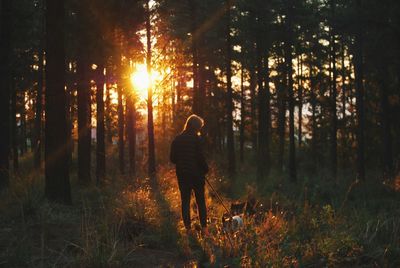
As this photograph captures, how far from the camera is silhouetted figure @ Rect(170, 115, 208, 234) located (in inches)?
311

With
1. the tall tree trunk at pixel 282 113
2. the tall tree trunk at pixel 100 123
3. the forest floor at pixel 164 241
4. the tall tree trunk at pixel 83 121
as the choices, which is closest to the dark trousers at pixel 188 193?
the forest floor at pixel 164 241

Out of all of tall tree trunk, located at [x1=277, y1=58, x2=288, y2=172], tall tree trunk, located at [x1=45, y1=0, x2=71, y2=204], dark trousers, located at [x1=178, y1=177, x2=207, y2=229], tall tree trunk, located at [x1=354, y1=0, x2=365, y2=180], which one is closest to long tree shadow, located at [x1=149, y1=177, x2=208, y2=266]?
dark trousers, located at [x1=178, y1=177, x2=207, y2=229]

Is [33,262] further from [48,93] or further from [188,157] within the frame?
[48,93]

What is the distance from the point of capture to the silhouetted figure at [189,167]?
7.90m

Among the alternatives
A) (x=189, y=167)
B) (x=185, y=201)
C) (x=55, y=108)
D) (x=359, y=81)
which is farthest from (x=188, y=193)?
(x=359, y=81)

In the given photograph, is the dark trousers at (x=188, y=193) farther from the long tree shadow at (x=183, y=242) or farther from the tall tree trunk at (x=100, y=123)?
the tall tree trunk at (x=100, y=123)

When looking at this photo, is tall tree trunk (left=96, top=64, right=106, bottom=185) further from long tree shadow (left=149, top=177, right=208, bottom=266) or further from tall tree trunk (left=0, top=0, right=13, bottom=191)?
long tree shadow (left=149, top=177, right=208, bottom=266)

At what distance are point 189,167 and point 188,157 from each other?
7.2 inches

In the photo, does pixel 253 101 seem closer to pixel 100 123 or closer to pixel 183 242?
pixel 100 123

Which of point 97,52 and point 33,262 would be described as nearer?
point 33,262

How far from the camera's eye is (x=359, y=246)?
21.7 ft

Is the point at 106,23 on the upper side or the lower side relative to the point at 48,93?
upper

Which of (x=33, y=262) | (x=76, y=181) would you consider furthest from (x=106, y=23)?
(x=33, y=262)

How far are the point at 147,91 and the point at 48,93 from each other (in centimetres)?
1486
